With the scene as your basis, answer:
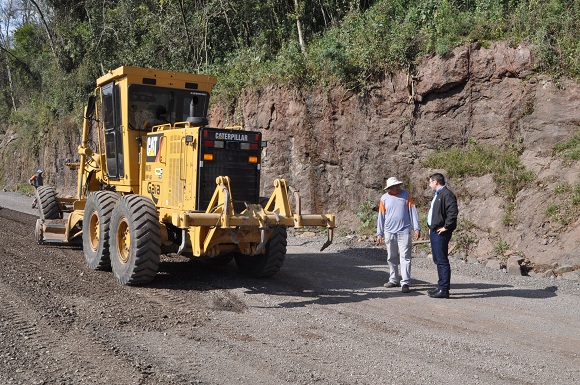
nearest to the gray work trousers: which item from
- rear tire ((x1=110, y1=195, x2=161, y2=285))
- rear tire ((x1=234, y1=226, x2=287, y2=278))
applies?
rear tire ((x1=234, y1=226, x2=287, y2=278))

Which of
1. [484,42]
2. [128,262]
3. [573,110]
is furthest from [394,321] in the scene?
[484,42]

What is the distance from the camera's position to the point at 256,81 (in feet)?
61.8

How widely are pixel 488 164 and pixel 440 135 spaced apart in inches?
61.1


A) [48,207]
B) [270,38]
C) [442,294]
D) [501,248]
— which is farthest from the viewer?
[270,38]

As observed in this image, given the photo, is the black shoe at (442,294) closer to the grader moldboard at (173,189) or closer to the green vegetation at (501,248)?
the grader moldboard at (173,189)

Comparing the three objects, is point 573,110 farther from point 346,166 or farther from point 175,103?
point 175,103

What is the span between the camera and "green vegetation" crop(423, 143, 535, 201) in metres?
12.2

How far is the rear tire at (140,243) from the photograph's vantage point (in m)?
8.65

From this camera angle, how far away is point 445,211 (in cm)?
873

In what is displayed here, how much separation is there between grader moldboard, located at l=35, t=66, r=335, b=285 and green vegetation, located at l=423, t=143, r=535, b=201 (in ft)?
16.3

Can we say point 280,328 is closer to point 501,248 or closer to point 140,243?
point 140,243

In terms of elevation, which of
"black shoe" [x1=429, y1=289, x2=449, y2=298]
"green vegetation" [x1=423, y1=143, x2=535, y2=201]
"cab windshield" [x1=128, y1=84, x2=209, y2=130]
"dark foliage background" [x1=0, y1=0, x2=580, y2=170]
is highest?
"dark foliage background" [x1=0, y1=0, x2=580, y2=170]

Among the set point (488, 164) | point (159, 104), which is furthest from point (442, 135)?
point (159, 104)

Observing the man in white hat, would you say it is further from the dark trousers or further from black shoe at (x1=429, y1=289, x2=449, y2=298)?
black shoe at (x1=429, y1=289, x2=449, y2=298)
